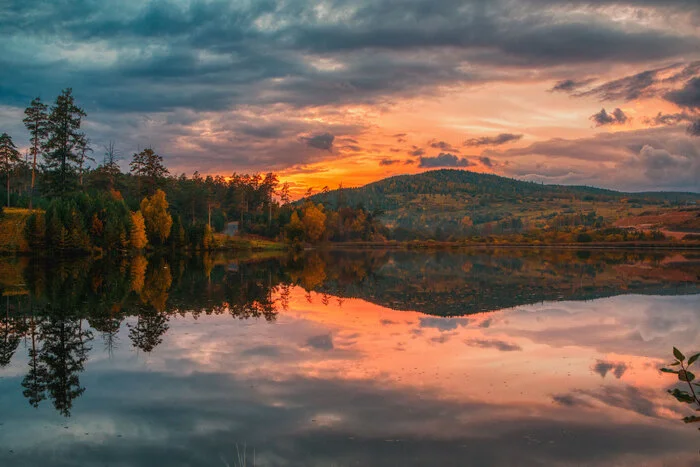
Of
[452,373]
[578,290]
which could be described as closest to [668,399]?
[452,373]

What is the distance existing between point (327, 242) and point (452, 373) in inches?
5000

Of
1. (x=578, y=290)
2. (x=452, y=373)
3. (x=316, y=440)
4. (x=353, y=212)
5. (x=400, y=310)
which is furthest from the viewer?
(x=353, y=212)

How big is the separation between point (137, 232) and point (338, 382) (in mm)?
74529

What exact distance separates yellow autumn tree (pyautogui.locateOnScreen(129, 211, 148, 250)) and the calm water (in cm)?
5104

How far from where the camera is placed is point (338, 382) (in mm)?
15094

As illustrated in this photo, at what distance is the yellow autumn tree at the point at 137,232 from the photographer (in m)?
81.7

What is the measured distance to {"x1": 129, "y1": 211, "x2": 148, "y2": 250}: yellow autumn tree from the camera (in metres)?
81.7

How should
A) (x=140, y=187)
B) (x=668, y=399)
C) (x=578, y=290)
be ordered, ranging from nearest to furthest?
(x=668, y=399) < (x=578, y=290) < (x=140, y=187)

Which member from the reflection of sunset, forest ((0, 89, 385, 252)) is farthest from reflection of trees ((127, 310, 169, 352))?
forest ((0, 89, 385, 252))

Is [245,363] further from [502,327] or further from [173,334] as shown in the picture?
[502,327]

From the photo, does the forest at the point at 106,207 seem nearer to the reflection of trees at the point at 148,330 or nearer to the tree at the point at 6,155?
the tree at the point at 6,155

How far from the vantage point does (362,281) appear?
154 feet

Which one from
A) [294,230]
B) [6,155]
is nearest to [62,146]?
[6,155]

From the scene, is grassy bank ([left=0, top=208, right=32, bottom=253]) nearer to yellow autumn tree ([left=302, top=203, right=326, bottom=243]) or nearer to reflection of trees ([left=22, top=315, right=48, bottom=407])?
reflection of trees ([left=22, top=315, right=48, bottom=407])
